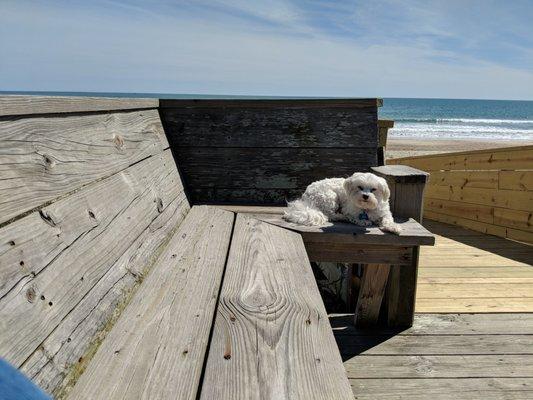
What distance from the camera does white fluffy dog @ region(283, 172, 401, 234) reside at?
3217mm

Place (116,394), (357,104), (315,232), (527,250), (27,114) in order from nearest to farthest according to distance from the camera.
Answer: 1. (116,394)
2. (27,114)
3. (315,232)
4. (357,104)
5. (527,250)

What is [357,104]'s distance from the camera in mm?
4051

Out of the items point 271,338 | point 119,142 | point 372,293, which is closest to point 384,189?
point 372,293

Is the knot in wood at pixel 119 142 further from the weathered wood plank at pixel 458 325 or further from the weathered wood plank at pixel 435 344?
the weathered wood plank at pixel 458 325

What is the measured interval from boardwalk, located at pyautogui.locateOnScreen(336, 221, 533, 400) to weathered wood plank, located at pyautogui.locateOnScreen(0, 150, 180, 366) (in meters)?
1.73

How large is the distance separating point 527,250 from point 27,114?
6.33 meters

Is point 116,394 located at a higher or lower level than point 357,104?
lower

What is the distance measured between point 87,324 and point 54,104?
34.0 inches

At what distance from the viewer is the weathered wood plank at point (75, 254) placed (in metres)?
1.22

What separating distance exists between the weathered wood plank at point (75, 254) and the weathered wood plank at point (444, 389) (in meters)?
1.69

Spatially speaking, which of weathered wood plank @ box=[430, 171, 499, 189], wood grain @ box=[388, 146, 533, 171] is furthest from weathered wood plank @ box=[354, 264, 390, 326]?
weathered wood plank @ box=[430, 171, 499, 189]

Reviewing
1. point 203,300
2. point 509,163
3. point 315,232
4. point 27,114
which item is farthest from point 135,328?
point 509,163

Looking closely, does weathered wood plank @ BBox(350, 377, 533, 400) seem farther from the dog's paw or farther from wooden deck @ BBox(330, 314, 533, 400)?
the dog's paw

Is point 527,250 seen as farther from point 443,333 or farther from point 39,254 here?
point 39,254
